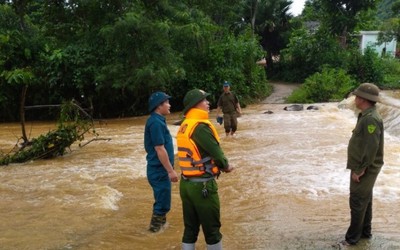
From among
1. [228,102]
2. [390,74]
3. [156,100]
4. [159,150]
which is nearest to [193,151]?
[159,150]

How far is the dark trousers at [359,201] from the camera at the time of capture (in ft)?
15.8

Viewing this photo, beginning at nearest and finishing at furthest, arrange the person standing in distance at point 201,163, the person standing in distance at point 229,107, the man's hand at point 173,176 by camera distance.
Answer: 1. the person standing in distance at point 201,163
2. the man's hand at point 173,176
3. the person standing in distance at point 229,107

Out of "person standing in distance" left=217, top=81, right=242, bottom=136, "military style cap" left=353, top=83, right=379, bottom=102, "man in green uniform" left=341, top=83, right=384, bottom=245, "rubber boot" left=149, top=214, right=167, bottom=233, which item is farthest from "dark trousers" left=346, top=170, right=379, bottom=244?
"person standing in distance" left=217, top=81, right=242, bottom=136

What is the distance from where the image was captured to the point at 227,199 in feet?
25.2

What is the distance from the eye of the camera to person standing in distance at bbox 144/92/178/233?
5.24 m

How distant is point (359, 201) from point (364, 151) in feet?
1.86

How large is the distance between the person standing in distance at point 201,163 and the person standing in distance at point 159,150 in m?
0.90

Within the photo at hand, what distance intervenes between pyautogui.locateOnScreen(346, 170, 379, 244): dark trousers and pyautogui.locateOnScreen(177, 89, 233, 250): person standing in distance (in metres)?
1.56

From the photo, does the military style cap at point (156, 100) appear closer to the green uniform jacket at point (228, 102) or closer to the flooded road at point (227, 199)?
the flooded road at point (227, 199)

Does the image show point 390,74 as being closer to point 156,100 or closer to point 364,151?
point 364,151

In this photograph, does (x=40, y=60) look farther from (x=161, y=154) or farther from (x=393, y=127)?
(x=161, y=154)

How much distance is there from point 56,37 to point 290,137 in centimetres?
1252

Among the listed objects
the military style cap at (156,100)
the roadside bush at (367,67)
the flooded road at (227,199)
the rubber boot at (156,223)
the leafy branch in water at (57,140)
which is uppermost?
the roadside bush at (367,67)

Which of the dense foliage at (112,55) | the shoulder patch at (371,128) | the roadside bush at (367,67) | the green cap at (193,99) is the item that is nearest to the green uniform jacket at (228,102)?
the dense foliage at (112,55)
